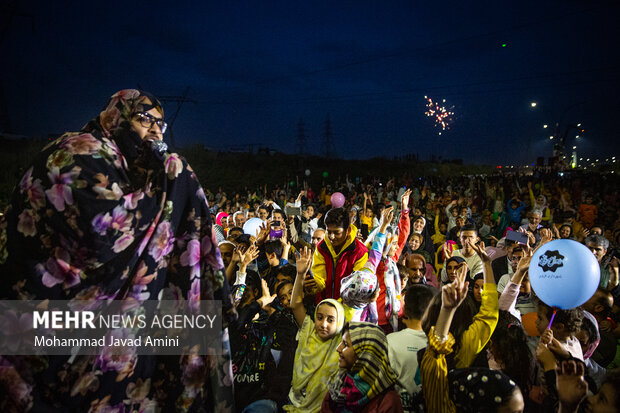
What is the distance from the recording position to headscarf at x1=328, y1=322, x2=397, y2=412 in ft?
7.38

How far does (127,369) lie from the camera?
1.86m

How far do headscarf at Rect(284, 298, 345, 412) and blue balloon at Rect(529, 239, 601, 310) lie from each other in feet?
5.77

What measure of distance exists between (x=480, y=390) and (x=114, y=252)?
1928 mm

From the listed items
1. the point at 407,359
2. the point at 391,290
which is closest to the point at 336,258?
the point at 391,290

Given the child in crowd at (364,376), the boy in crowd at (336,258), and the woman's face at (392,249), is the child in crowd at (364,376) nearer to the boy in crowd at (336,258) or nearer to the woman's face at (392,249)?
the boy in crowd at (336,258)

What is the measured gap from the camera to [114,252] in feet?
5.75

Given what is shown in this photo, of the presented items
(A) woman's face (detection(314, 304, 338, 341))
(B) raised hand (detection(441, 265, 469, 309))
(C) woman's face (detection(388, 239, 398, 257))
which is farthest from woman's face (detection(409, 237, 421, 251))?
(B) raised hand (detection(441, 265, 469, 309))

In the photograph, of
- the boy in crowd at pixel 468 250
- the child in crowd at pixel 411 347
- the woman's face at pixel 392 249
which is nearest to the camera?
the child in crowd at pixel 411 347

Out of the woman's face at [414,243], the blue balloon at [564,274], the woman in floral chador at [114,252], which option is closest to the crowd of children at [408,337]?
the blue balloon at [564,274]

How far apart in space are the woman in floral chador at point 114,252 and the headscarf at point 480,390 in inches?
48.6

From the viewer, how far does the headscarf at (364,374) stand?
225cm

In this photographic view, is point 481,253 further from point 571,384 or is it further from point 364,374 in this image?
point 364,374

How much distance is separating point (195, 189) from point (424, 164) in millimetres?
56202

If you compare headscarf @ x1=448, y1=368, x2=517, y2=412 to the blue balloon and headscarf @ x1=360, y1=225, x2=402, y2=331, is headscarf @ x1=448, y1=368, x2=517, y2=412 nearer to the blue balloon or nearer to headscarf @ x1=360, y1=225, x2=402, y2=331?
the blue balloon
